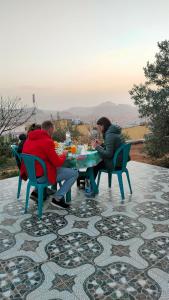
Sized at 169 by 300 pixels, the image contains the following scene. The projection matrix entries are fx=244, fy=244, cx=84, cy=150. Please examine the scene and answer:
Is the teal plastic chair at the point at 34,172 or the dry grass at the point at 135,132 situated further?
the dry grass at the point at 135,132

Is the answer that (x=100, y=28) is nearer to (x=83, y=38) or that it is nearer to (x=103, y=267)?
(x=83, y=38)

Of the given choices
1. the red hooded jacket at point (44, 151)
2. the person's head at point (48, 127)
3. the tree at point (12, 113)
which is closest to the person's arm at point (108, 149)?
the red hooded jacket at point (44, 151)

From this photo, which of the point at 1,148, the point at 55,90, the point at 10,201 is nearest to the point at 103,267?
the point at 10,201

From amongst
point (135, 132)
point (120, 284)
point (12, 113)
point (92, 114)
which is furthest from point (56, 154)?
point (135, 132)

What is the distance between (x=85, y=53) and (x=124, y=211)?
17.6 ft

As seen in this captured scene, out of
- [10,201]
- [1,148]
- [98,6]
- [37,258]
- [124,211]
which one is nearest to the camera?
[37,258]

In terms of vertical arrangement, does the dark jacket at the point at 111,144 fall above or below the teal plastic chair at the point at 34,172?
above

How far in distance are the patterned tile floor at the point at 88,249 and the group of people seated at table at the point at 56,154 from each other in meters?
0.33

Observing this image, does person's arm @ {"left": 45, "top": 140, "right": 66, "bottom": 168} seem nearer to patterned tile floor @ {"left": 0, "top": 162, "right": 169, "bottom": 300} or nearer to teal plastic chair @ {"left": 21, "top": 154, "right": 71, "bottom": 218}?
teal plastic chair @ {"left": 21, "top": 154, "right": 71, "bottom": 218}

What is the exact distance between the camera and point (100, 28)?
6520 mm

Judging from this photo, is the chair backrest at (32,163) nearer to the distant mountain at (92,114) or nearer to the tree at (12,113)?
the distant mountain at (92,114)

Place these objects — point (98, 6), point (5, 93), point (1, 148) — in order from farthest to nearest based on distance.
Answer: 1. point (5, 93)
2. point (1, 148)
3. point (98, 6)

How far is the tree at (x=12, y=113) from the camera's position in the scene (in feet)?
22.1

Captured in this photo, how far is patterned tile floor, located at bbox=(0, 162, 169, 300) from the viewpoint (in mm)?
1818
